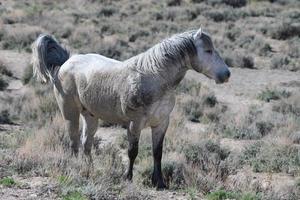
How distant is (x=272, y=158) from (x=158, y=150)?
3.38 meters

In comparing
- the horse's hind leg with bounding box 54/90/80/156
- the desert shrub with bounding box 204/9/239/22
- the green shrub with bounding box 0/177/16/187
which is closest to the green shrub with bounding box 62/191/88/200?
the green shrub with bounding box 0/177/16/187

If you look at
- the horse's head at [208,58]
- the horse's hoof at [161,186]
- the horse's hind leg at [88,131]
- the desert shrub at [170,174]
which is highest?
the horse's head at [208,58]

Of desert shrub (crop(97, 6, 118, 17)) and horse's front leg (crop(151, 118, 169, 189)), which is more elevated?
horse's front leg (crop(151, 118, 169, 189))

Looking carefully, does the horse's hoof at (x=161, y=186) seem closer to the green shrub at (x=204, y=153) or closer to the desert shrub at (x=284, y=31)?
the green shrub at (x=204, y=153)

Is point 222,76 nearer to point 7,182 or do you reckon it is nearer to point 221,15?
point 7,182

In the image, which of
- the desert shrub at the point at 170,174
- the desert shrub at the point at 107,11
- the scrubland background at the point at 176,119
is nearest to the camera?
the scrubland background at the point at 176,119

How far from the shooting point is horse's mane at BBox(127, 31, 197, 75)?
24.9 feet

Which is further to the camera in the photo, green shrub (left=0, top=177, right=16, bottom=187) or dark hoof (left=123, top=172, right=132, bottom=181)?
dark hoof (left=123, top=172, right=132, bottom=181)

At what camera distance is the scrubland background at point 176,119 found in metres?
7.43

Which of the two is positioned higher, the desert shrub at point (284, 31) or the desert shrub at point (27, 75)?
the desert shrub at point (27, 75)

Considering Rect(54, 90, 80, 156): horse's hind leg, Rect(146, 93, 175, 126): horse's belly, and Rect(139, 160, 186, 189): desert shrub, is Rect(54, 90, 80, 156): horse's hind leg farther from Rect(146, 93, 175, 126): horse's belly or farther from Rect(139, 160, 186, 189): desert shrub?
Rect(146, 93, 175, 126): horse's belly

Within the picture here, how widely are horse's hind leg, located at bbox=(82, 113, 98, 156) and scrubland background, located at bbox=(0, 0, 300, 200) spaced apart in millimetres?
242

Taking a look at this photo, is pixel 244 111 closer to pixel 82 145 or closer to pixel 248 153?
pixel 248 153

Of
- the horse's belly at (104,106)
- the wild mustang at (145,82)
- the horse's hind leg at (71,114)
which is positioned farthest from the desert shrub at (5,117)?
the horse's belly at (104,106)
